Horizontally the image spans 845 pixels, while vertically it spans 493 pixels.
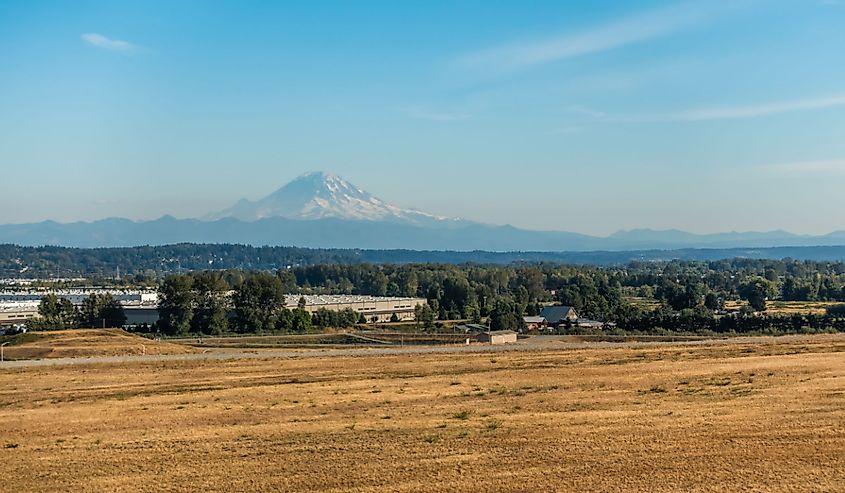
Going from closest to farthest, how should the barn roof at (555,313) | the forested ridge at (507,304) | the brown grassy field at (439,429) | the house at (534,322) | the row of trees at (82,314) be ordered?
1. the brown grassy field at (439,429)
2. the forested ridge at (507,304)
3. the row of trees at (82,314)
4. the house at (534,322)
5. the barn roof at (555,313)

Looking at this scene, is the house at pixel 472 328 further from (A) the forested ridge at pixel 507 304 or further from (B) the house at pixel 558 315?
(B) the house at pixel 558 315

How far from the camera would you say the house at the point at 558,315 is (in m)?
89.8

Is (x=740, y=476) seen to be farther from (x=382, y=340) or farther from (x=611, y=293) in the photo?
(x=611, y=293)

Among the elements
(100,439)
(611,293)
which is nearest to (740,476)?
(100,439)

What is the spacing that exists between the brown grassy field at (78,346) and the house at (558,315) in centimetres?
4093

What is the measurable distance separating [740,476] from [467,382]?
16.3m

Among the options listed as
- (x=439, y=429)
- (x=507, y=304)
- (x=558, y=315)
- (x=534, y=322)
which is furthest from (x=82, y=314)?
(x=439, y=429)

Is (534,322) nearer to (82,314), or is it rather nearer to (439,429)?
(82,314)

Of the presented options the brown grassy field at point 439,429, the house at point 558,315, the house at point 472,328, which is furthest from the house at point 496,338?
the brown grassy field at point 439,429

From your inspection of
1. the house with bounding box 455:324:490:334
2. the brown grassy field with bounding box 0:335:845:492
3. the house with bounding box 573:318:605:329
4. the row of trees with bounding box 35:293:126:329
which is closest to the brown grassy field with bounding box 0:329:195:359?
the brown grassy field with bounding box 0:335:845:492

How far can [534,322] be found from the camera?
88.4 m

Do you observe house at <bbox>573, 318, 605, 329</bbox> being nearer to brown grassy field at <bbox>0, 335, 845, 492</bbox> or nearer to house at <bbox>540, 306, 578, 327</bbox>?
house at <bbox>540, 306, 578, 327</bbox>

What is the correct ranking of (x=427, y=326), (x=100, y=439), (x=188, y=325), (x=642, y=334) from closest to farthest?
(x=100, y=439), (x=642, y=334), (x=188, y=325), (x=427, y=326)

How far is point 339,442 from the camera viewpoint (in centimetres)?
2253
